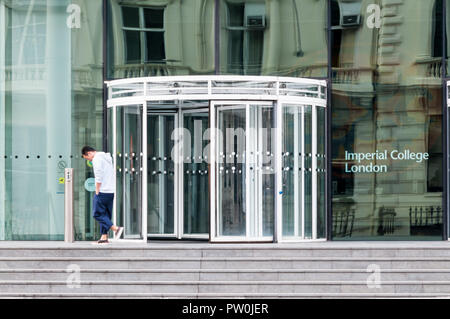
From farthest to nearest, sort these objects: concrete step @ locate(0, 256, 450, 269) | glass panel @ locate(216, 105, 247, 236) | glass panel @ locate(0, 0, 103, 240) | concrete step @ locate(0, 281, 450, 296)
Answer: glass panel @ locate(0, 0, 103, 240), glass panel @ locate(216, 105, 247, 236), concrete step @ locate(0, 256, 450, 269), concrete step @ locate(0, 281, 450, 296)

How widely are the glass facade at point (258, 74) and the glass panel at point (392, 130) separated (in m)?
0.02

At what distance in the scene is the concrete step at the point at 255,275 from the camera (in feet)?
46.5

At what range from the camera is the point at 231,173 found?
17.0 metres

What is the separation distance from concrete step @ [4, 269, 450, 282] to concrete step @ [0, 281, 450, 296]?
0.78 ft

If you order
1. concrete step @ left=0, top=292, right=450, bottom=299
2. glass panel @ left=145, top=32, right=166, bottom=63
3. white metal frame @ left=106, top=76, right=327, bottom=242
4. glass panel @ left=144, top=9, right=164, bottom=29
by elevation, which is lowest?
concrete step @ left=0, top=292, right=450, bottom=299

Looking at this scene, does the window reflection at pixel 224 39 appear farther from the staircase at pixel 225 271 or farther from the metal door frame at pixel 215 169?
the staircase at pixel 225 271

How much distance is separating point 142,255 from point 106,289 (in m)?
1.11

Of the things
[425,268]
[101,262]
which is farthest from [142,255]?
[425,268]

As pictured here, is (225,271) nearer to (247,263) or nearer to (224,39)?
(247,263)

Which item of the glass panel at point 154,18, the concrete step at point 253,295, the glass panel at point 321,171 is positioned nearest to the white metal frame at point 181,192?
the glass panel at point 154,18

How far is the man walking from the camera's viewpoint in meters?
16.2

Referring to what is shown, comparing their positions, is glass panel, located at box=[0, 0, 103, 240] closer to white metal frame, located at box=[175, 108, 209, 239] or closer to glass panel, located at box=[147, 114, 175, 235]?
glass panel, located at box=[147, 114, 175, 235]

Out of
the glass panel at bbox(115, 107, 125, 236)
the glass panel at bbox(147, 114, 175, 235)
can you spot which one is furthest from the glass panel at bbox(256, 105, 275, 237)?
the glass panel at bbox(115, 107, 125, 236)
